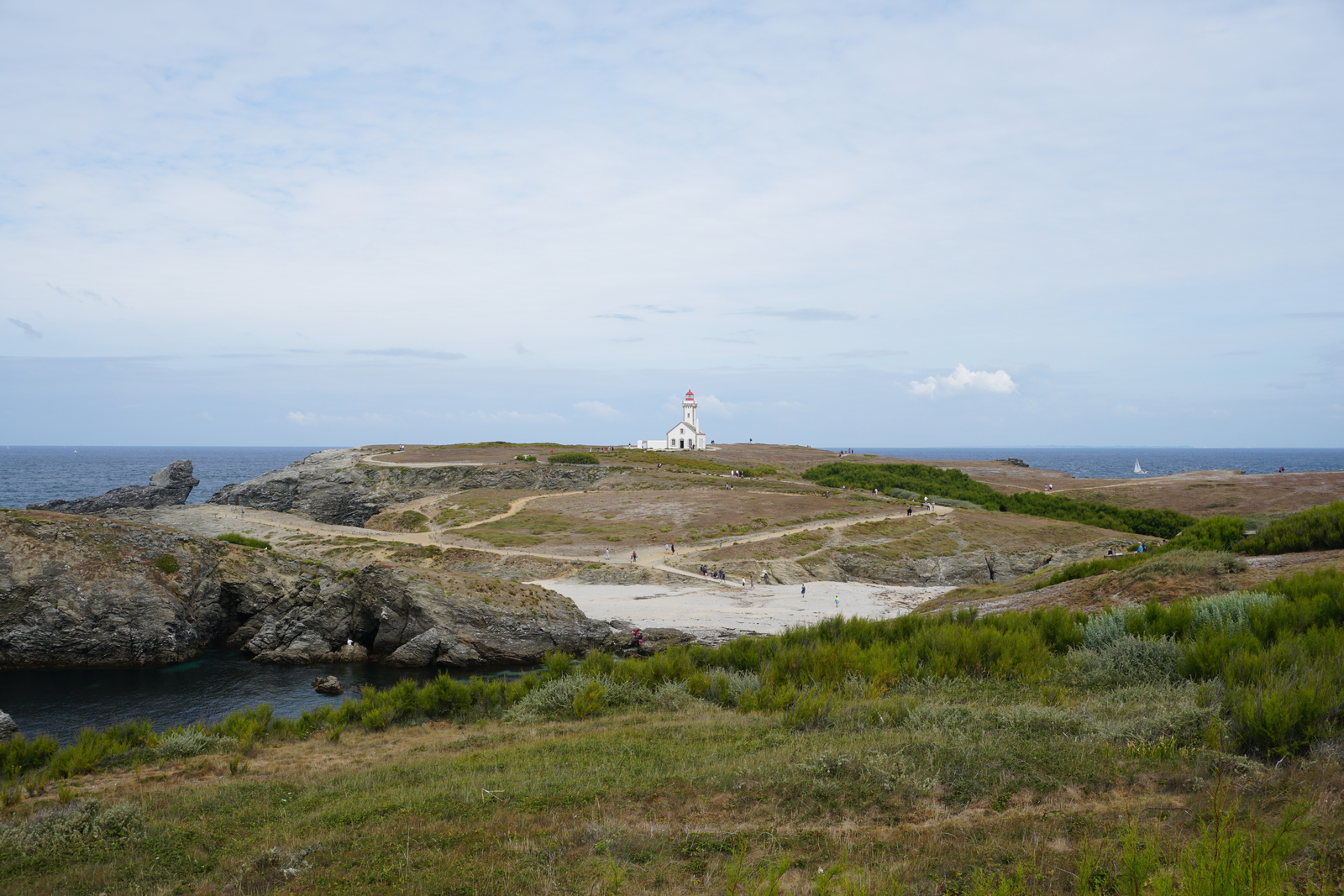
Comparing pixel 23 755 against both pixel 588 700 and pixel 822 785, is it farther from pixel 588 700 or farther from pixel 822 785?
pixel 822 785

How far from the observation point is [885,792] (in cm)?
688

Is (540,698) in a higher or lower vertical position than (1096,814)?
lower

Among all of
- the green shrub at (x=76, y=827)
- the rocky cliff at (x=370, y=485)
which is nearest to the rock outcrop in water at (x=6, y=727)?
the green shrub at (x=76, y=827)

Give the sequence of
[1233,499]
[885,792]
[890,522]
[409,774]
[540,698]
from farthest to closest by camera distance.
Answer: [1233,499]
[890,522]
[540,698]
[409,774]
[885,792]

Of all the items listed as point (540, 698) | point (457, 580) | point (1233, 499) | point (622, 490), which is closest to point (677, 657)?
point (540, 698)

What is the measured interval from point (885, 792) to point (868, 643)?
28.9 feet

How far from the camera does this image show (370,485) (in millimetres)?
75125

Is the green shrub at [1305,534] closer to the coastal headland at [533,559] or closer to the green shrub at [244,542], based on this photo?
the coastal headland at [533,559]

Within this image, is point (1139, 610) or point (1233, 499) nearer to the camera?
point (1139, 610)

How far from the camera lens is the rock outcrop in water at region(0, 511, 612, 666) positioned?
27.1 metres

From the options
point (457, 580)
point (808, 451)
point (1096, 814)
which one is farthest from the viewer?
point (808, 451)

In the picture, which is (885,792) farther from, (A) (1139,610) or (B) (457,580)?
(B) (457,580)

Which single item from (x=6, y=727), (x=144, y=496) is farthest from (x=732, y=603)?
(x=144, y=496)

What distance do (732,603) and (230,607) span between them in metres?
24.5
